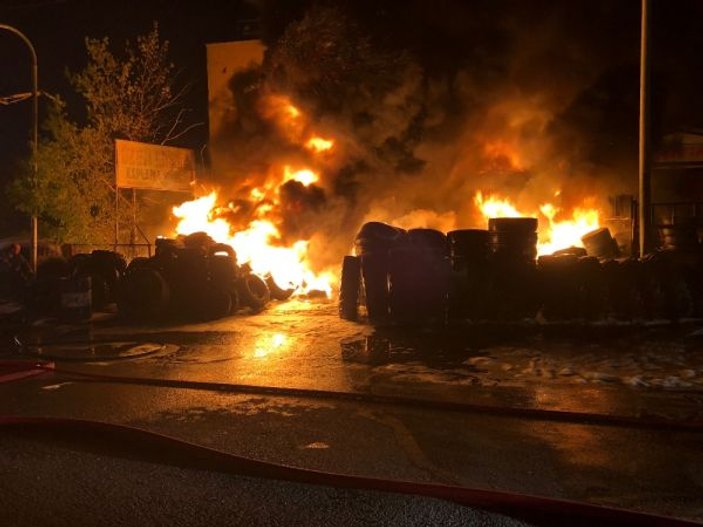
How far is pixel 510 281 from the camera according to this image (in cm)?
1161

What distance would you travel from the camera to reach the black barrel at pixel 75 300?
12.6 meters

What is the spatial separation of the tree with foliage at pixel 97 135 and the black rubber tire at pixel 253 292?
7.60 metres

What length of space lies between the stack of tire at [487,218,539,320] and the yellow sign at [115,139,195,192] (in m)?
14.1

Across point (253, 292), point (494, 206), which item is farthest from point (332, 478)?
point (494, 206)

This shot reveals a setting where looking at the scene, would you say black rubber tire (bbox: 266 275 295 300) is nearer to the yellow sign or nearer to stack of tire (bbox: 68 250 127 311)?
stack of tire (bbox: 68 250 127 311)

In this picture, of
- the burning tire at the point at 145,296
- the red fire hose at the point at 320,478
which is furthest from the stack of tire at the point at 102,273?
the red fire hose at the point at 320,478

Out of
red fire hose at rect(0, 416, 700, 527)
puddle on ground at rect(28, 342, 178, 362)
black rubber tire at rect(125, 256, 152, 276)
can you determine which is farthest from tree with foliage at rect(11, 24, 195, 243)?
red fire hose at rect(0, 416, 700, 527)

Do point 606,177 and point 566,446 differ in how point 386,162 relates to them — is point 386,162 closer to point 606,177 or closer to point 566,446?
point 606,177

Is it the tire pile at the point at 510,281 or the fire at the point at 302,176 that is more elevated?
the fire at the point at 302,176

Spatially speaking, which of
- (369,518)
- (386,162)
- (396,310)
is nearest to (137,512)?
(369,518)

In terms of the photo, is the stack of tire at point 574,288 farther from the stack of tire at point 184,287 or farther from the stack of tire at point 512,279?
the stack of tire at point 184,287

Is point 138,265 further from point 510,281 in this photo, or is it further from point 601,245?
point 601,245

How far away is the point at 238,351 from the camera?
9.32 m

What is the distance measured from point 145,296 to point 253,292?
218cm
